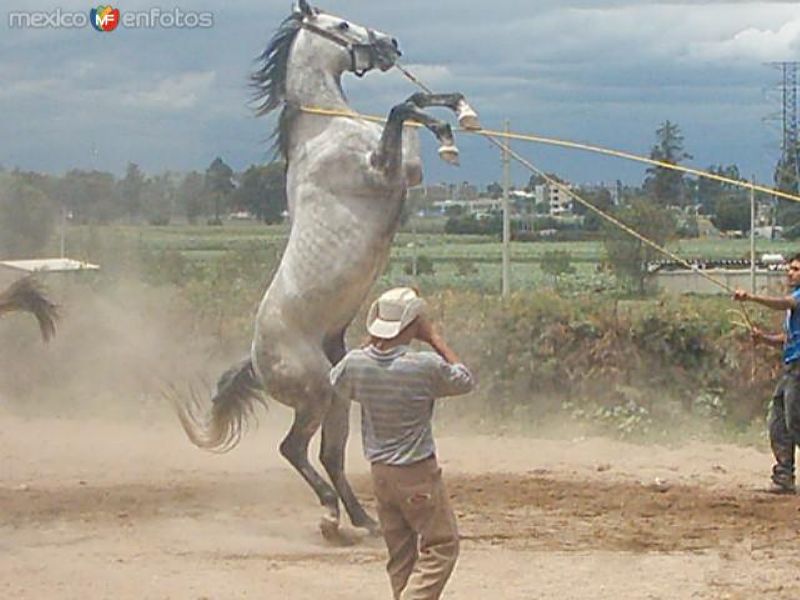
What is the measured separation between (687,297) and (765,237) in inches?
202

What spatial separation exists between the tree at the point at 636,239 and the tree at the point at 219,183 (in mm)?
4222

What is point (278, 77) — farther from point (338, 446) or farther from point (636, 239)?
point (636, 239)

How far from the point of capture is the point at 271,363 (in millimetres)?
9125

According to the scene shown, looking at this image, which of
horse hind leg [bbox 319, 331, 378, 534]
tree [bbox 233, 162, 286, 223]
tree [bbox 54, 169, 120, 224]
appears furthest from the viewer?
tree [bbox 54, 169, 120, 224]

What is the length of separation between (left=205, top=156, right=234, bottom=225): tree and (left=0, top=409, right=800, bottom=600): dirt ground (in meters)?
3.92

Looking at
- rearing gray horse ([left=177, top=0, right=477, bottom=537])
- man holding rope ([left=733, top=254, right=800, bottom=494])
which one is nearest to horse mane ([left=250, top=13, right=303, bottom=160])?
rearing gray horse ([left=177, top=0, right=477, bottom=537])

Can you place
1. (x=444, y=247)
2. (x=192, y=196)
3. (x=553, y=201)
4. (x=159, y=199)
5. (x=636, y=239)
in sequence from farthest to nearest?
(x=444, y=247) < (x=159, y=199) < (x=553, y=201) < (x=192, y=196) < (x=636, y=239)

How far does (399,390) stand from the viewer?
20.4ft

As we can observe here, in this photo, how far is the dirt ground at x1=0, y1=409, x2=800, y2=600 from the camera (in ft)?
25.7

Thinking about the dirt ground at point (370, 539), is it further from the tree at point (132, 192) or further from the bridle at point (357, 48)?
the tree at point (132, 192)

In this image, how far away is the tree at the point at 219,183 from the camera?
54.7 feet

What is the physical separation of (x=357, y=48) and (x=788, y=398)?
144 inches

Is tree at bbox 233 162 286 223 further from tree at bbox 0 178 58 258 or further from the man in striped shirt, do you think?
the man in striped shirt

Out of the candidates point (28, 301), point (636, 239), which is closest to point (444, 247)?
point (636, 239)
